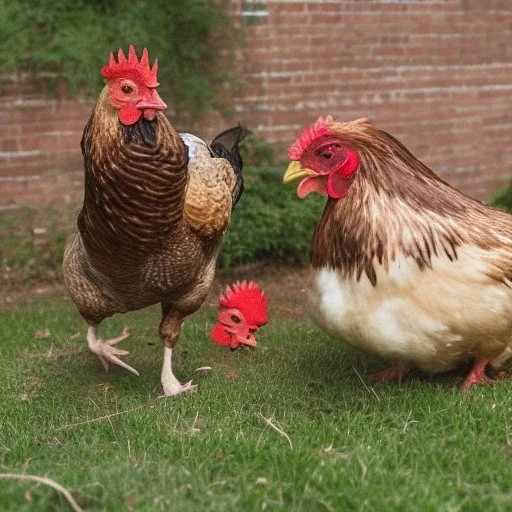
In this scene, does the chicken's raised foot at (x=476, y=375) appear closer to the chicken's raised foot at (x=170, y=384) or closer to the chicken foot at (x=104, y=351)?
the chicken's raised foot at (x=170, y=384)

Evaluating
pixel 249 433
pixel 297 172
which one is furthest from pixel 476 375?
pixel 297 172

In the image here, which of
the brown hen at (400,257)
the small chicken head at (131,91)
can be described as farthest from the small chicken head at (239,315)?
Answer: the small chicken head at (131,91)

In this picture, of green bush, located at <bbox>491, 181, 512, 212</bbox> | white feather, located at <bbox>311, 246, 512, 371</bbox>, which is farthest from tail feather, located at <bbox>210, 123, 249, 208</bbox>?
green bush, located at <bbox>491, 181, 512, 212</bbox>

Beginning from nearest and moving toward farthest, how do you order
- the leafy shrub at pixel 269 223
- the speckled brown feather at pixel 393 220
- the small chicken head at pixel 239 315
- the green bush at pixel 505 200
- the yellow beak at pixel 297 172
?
1. the speckled brown feather at pixel 393 220
2. the yellow beak at pixel 297 172
3. the small chicken head at pixel 239 315
4. the green bush at pixel 505 200
5. the leafy shrub at pixel 269 223

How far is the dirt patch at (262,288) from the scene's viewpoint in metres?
6.47

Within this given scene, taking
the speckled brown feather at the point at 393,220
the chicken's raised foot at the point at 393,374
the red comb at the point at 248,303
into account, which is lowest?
the chicken's raised foot at the point at 393,374

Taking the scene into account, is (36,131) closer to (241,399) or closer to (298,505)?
(241,399)

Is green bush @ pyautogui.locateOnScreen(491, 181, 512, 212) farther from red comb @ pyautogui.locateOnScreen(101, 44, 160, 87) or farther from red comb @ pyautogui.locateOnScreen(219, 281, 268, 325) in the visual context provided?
red comb @ pyautogui.locateOnScreen(101, 44, 160, 87)

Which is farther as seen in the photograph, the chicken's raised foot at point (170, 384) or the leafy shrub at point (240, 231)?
the leafy shrub at point (240, 231)

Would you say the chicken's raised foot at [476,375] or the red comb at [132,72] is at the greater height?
the red comb at [132,72]

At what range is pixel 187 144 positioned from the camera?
4352mm

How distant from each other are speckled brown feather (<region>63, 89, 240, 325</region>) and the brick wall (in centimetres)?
275

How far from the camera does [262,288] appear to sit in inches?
271

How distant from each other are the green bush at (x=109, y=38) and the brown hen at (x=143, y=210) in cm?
265
